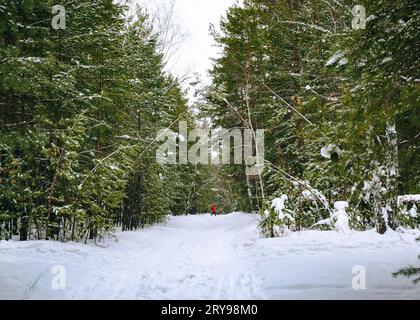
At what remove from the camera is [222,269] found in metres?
7.22

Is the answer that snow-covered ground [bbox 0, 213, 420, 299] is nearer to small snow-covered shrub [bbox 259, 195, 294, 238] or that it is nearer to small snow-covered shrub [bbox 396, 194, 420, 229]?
small snow-covered shrub [bbox 259, 195, 294, 238]

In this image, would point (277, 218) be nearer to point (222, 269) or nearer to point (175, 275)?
point (222, 269)

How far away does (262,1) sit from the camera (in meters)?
16.8

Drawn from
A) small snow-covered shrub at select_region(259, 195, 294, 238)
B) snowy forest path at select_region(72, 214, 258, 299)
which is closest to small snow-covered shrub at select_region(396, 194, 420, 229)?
small snow-covered shrub at select_region(259, 195, 294, 238)

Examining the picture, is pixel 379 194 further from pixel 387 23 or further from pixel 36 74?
Answer: pixel 36 74

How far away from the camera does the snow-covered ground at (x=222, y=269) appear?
5250 millimetres

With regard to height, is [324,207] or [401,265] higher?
[324,207]

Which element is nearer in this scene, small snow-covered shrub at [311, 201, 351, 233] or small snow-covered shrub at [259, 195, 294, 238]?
small snow-covered shrub at [311, 201, 351, 233]

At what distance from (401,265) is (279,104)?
1037 centimetres

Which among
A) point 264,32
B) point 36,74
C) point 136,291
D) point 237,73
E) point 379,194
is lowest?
point 136,291

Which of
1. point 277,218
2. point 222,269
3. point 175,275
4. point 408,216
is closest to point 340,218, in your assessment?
point 277,218

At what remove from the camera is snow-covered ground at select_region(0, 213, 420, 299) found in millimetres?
5250
